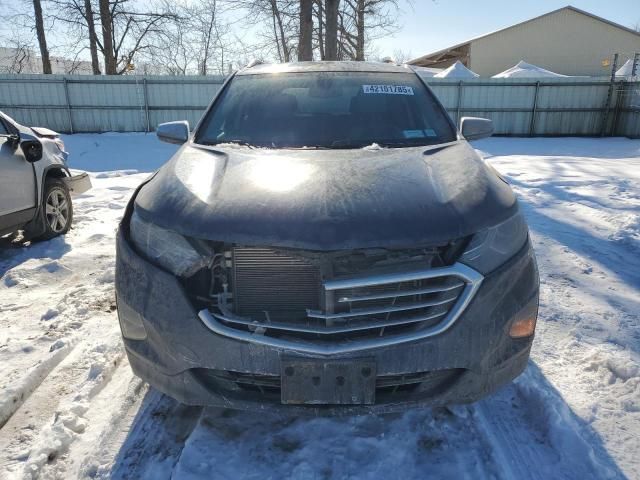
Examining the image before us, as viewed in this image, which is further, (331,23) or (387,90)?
(331,23)

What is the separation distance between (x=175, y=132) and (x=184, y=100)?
13.3 meters

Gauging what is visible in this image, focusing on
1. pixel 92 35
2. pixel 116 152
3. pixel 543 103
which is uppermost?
pixel 92 35

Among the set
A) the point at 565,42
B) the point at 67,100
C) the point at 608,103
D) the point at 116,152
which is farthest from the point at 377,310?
the point at 565,42

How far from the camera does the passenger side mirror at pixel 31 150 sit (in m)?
4.69

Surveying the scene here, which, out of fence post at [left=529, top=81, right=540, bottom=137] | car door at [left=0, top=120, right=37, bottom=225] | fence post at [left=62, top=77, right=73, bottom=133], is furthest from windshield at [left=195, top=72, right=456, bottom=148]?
fence post at [left=529, top=81, right=540, bottom=137]

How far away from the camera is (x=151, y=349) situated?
6.15 feet

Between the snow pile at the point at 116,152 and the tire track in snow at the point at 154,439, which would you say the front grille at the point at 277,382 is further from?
the snow pile at the point at 116,152

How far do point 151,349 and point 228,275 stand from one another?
428 millimetres

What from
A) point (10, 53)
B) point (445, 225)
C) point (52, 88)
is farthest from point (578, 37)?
point (445, 225)

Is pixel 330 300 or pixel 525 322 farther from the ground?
pixel 330 300

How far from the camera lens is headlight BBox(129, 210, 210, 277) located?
72.0 inches

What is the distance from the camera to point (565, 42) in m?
31.0

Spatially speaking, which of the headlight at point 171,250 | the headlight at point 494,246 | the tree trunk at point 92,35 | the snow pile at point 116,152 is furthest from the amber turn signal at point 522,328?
the tree trunk at point 92,35

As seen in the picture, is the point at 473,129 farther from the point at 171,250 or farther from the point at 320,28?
the point at 320,28
